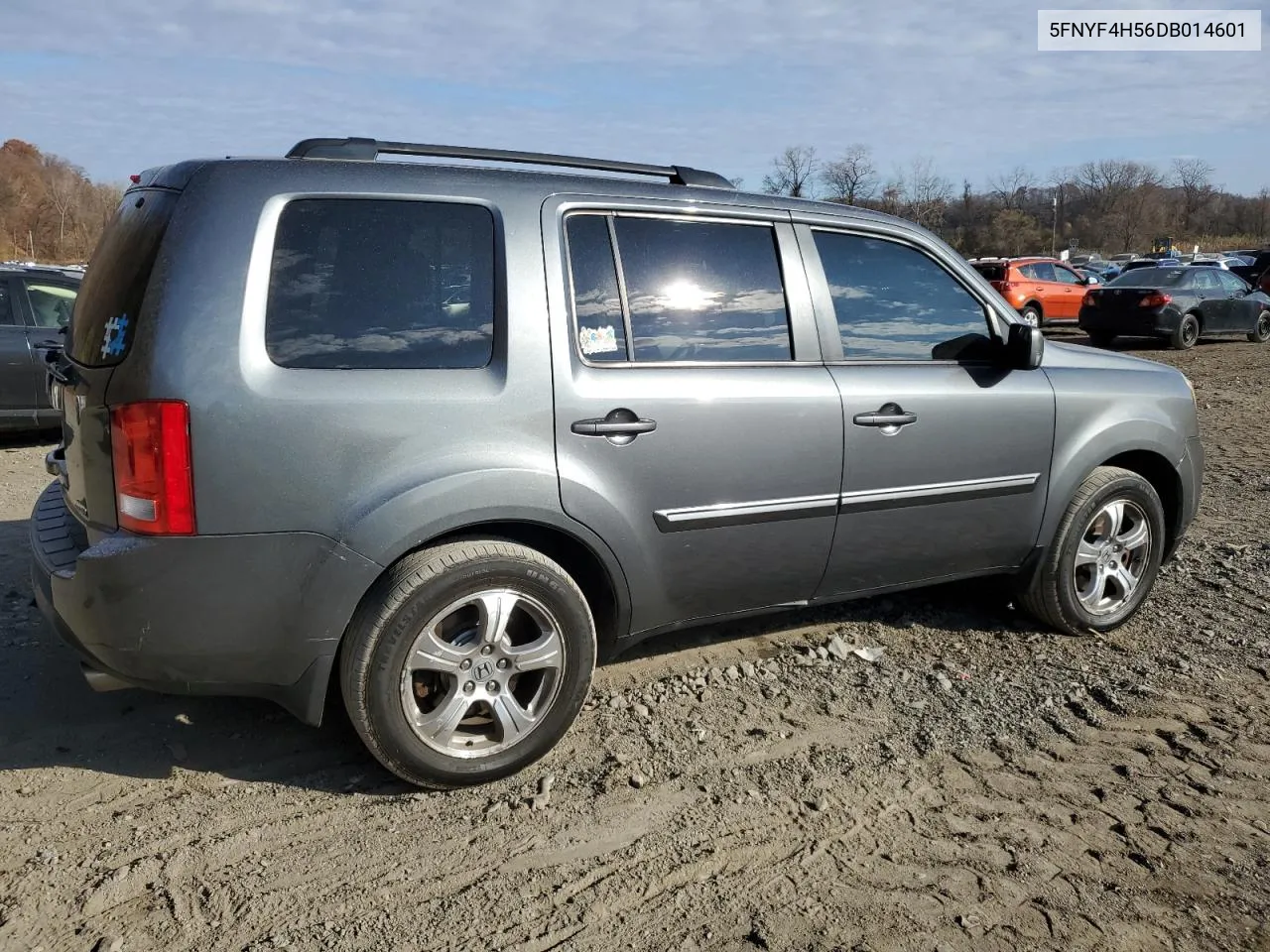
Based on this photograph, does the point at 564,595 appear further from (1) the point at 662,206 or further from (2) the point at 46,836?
(2) the point at 46,836

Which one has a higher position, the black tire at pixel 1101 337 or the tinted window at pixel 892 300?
the tinted window at pixel 892 300

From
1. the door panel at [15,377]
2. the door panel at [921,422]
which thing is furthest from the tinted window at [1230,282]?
the door panel at [15,377]

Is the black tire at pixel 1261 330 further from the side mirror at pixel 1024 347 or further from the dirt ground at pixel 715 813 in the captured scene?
the side mirror at pixel 1024 347

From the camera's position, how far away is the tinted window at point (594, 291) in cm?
339

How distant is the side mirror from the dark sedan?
15.5m

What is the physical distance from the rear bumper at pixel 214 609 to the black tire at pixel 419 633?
3.3 inches

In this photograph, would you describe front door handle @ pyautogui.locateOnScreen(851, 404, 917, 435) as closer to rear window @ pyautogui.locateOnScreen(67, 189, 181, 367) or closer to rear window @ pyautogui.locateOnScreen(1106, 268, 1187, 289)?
rear window @ pyautogui.locateOnScreen(67, 189, 181, 367)

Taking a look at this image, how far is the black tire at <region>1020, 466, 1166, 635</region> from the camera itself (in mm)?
4492

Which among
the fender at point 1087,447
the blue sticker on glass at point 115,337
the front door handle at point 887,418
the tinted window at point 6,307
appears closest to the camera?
the blue sticker on glass at point 115,337

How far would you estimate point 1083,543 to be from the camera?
181 inches


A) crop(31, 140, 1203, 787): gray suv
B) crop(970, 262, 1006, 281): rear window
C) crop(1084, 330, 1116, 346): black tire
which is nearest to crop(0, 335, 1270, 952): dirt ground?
crop(31, 140, 1203, 787): gray suv

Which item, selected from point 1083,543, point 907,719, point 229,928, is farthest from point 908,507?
point 229,928

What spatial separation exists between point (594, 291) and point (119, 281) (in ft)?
4.69

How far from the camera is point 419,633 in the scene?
3104 mm
